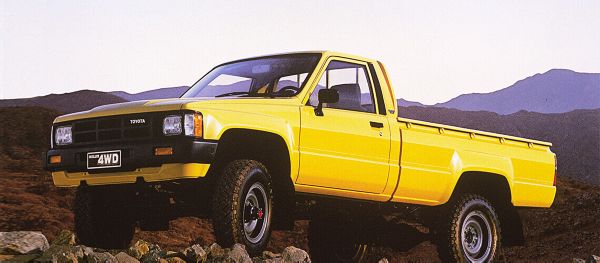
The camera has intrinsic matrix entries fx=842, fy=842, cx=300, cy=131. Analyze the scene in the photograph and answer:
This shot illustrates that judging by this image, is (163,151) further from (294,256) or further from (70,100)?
(70,100)

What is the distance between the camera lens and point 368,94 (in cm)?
872

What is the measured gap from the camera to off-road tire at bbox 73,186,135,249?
7.48 m

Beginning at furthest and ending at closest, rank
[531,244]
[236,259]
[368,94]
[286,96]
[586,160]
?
[586,160] < [531,244] < [368,94] < [286,96] < [236,259]

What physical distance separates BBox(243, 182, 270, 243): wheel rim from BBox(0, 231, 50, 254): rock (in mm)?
1655

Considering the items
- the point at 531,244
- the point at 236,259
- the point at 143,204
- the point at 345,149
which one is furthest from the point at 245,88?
the point at 531,244

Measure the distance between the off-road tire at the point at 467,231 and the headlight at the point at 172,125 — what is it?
3.91 metres

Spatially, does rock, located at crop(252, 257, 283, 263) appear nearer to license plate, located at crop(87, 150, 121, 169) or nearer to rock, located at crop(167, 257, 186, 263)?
rock, located at crop(167, 257, 186, 263)

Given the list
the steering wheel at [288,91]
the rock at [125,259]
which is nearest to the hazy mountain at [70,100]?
the steering wheel at [288,91]

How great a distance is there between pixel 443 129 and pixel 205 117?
341cm

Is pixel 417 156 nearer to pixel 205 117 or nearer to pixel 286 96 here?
pixel 286 96

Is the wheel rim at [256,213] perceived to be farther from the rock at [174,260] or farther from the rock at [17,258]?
the rock at [17,258]

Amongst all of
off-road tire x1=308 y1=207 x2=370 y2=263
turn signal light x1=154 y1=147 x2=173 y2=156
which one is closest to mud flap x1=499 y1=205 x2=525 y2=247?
off-road tire x1=308 y1=207 x2=370 y2=263

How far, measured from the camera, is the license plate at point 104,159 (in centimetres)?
681

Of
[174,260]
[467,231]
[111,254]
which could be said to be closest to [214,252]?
[174,260]
